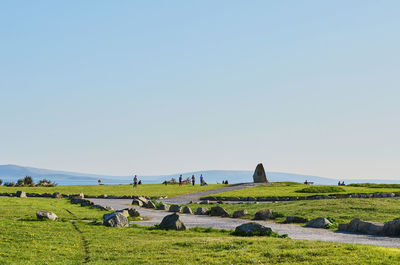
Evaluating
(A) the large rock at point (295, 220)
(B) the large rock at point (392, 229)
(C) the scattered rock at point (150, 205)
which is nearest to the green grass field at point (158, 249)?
(B) the large rock at point (392, 229)

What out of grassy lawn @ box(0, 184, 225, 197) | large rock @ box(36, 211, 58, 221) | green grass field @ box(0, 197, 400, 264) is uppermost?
grassy lawn @ box(0, 184, 225, 197)

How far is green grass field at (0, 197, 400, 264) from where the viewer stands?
15430 mm

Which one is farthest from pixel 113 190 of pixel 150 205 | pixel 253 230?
pixel 253 230

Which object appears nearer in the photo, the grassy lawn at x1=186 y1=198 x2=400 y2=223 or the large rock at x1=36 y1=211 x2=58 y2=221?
the large rock at x1=36 y1=211 x2=58 y2=221

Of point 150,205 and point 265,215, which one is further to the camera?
point 150,205

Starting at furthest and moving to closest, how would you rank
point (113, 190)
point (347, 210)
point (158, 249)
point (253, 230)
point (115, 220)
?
point (113, 190), point (347, 210), point (115, 220), point (253, 230), point (158, 249)

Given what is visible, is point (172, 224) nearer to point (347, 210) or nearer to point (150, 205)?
point (347, 210)

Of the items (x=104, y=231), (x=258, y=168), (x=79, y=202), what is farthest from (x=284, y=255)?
(x=258, y=168)

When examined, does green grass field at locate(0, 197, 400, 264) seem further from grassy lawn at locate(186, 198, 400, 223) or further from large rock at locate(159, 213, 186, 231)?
grassy lawn at locate(186, 198, 400, 223)

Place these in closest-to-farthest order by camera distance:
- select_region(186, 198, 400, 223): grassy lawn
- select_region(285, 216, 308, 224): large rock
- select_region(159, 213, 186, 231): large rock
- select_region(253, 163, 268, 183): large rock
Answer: select_region(159, 213, 186, 231): large rock
select_region(285, 216, 308, 224): large rock
select_region(186, 198, 400, 223): grassy lawn
select_region(253, 163, 268, 183): large rock

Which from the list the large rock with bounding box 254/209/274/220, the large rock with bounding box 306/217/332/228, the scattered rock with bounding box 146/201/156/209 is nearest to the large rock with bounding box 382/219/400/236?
the large rock with bounding box 306/217/332/228

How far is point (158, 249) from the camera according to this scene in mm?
18578

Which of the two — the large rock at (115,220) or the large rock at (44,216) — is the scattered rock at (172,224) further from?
the large rock at (44,216)

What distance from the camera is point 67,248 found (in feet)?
62.8
